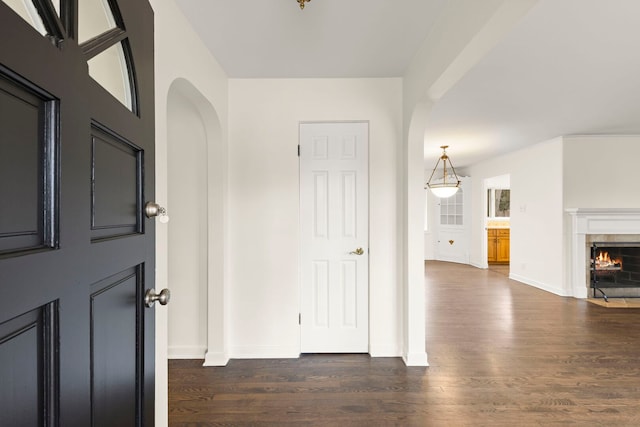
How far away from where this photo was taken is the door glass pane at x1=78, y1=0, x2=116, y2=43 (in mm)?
771

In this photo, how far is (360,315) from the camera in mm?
2914

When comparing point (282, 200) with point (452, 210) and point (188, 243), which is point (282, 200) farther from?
point (452, 210)

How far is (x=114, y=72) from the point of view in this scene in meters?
0.94

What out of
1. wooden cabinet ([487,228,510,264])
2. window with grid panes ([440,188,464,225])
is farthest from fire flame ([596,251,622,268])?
window with grid panes ([440,188,464,225])

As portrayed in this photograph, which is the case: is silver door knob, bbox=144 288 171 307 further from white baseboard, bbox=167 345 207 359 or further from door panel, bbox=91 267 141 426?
white baseboard, bbox=167 345 207 359

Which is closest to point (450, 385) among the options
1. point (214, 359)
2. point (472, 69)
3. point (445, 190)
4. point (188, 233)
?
point (214, 359)

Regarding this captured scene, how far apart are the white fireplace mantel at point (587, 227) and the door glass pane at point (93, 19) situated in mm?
6010

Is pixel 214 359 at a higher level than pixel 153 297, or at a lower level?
lower

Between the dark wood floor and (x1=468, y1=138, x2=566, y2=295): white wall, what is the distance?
5.76ft

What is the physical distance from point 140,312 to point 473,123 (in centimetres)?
451

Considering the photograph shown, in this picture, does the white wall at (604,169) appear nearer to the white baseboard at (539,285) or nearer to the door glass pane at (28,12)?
the white baseboard at (539,285)

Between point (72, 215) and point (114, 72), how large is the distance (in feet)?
1.63

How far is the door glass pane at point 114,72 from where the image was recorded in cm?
85

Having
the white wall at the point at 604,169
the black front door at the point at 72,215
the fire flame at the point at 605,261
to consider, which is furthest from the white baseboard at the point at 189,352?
the fire flame at the point at 605,261
